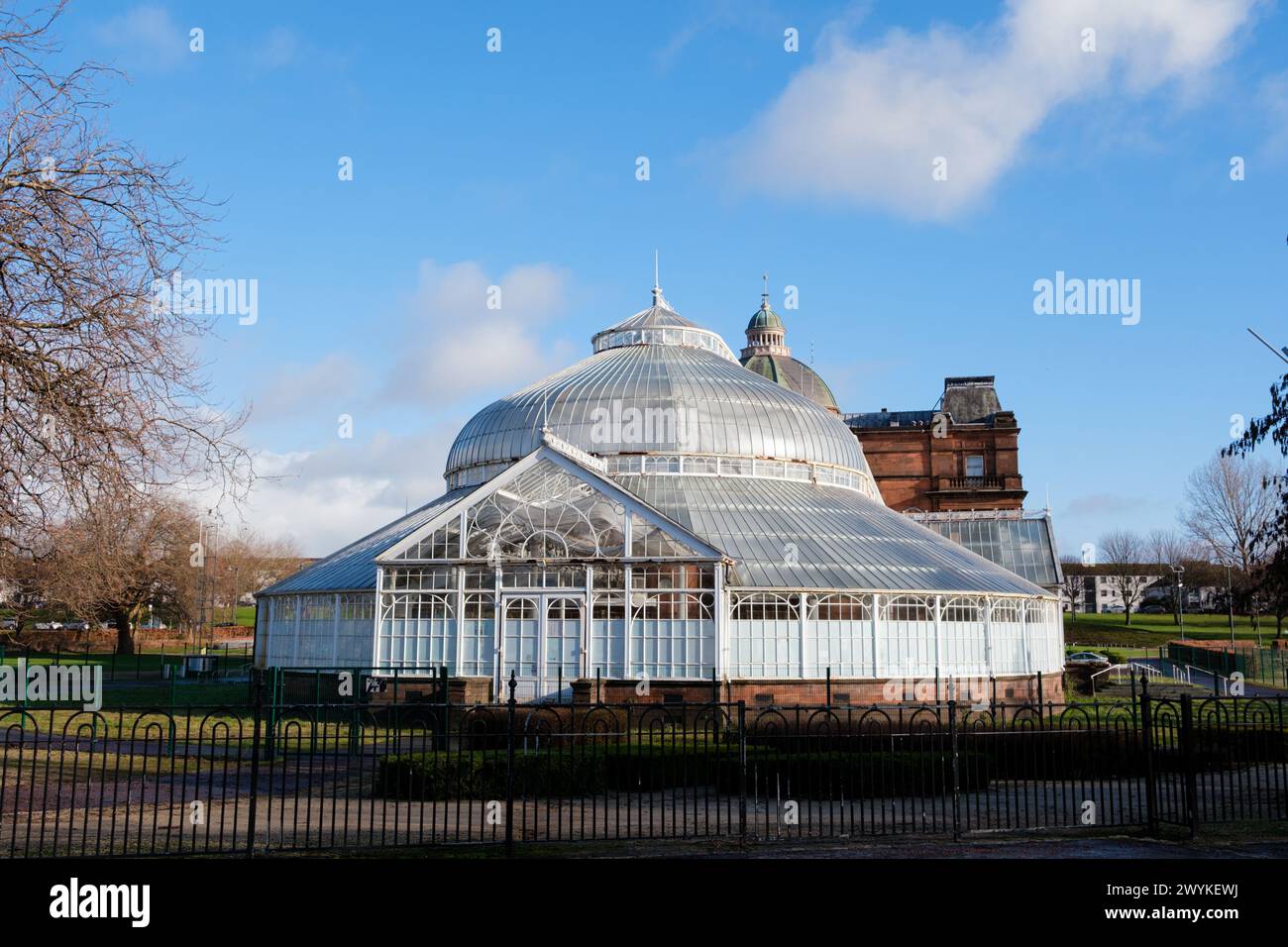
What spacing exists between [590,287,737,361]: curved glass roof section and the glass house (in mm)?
11884

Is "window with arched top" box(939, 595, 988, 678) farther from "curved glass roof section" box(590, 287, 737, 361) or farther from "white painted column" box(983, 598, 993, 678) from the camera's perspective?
"curved glass roof section" box(590, 287, 737, 361)

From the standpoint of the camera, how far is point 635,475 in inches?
1459

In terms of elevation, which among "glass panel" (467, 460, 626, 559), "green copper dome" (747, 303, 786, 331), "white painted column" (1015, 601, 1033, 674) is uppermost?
"green copper dome" (747, 303, 786, 331)

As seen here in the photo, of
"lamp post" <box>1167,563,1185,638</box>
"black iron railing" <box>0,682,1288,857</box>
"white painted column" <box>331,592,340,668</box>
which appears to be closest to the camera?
"black iron railing" <box>0,682,1288,857</box>

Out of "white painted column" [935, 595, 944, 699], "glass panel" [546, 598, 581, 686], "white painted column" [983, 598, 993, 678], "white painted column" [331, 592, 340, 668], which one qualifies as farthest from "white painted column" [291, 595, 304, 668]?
"white painted column" [983, 598, 993, 678]

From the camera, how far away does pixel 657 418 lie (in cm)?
3844

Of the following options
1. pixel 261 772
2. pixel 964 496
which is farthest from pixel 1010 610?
pixel 964 496

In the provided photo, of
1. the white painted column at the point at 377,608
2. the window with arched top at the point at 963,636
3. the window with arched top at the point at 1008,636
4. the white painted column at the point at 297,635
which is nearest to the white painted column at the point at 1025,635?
the window with arched top at the point at 1008,636

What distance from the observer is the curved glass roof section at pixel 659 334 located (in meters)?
46.6

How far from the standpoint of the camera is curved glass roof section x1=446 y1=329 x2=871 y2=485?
126ft

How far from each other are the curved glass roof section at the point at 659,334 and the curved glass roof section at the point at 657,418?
2882 mm
